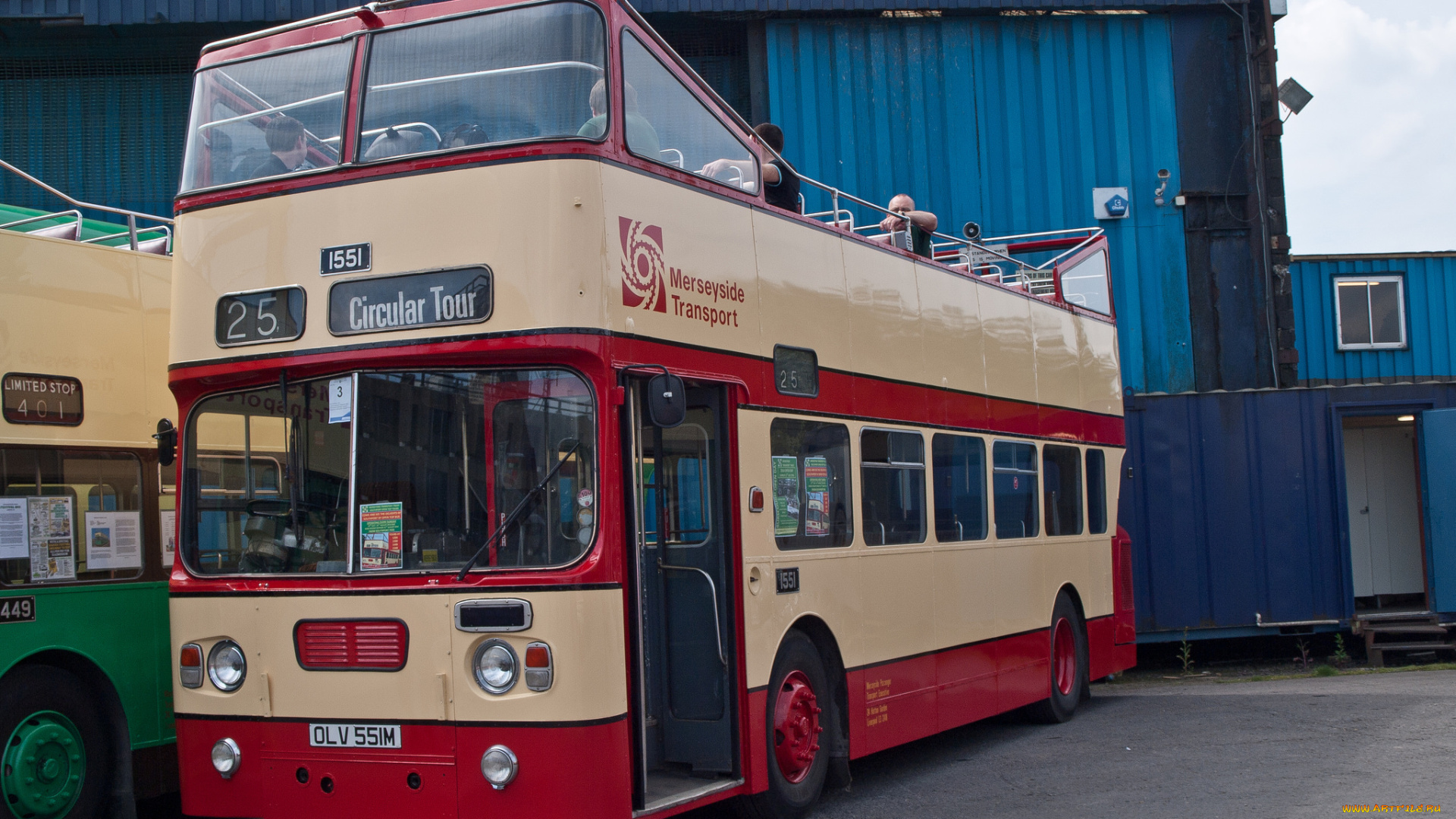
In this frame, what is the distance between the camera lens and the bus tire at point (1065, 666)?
37.4 feet

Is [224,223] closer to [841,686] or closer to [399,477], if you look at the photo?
[399,477]

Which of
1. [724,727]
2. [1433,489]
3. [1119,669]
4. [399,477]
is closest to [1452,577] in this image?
[1433,489]

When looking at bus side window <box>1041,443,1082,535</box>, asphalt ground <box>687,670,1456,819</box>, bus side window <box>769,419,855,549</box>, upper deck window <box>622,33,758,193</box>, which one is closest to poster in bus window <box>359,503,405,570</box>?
upper deck window <box>622,33,758,193</box>

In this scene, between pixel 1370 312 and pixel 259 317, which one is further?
pixel 1370 312

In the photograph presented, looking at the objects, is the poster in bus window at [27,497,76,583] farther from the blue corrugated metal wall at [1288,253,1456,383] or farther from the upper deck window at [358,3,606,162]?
the blue corrugated metal wall at [1288,253,1456,383]

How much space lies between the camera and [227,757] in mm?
6133

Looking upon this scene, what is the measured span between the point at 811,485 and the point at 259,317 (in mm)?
3253

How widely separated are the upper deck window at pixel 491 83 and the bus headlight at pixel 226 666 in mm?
2393

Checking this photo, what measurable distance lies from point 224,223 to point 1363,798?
6.87 m

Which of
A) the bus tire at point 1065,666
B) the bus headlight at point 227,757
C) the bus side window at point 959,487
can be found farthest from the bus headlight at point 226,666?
the bus tire at point 1065,666

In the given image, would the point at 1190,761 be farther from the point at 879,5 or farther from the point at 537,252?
the point at 879,5

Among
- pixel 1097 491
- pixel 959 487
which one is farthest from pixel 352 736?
pixel 1097 491

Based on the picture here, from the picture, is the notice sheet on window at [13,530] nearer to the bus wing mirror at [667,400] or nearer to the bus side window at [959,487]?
the bus wing mirror at [667,400]

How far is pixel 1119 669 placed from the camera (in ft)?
42.4
